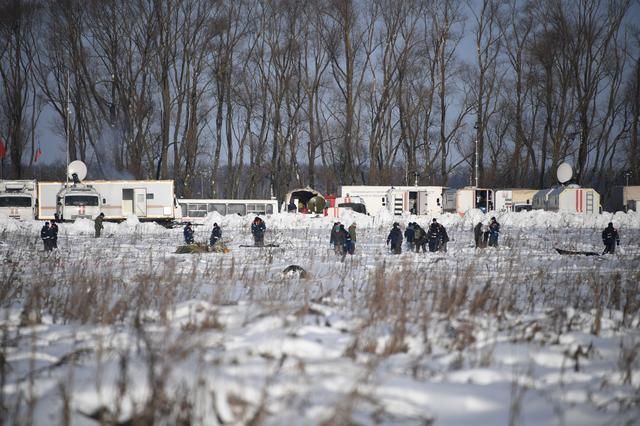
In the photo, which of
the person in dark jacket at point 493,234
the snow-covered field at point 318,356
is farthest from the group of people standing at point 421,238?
the snow-covered field at point 318,356

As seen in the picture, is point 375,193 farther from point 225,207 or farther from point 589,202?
point 589,202

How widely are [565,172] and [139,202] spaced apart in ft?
92.4

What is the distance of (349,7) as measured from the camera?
46.8 metres

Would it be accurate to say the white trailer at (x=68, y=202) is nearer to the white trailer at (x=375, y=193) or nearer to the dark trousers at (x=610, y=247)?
the white trailer at (x=375, y=193)

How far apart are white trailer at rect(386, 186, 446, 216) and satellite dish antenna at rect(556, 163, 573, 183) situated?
815 centimetres

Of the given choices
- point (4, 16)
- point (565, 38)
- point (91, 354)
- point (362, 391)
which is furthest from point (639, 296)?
point (4, 16)

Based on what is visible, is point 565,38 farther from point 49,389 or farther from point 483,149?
point 49,389

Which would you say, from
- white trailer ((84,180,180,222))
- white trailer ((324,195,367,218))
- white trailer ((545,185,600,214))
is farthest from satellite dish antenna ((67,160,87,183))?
white trailer ((545,185,600,214))

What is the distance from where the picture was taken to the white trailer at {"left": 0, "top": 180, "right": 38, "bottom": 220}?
109 feet

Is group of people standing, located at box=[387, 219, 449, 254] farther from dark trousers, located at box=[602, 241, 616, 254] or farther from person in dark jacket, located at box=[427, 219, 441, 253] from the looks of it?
dark trousers, located at box=[602, 241, 616, 254]

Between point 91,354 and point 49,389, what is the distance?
0.77 meters

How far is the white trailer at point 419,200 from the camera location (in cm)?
4256

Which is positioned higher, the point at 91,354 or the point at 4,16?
the point at 4,16

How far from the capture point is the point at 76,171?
3522 cm
